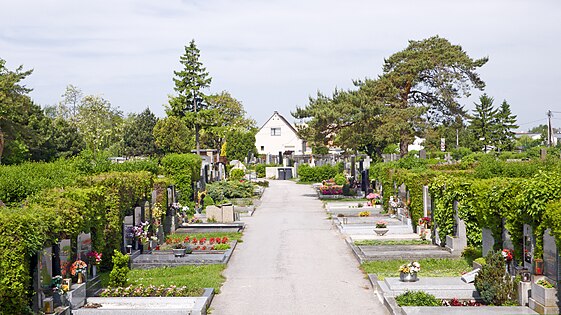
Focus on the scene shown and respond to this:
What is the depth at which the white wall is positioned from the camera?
117 metres

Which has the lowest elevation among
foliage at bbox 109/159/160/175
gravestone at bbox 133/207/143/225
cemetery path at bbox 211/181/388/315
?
cemetery path at bbox 211/181/388/315

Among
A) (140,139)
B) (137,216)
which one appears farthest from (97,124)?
(137,216)

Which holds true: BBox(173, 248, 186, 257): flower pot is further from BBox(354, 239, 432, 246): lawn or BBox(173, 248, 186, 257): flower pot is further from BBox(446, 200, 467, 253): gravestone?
BBox(446, 200, 467, 253): gravestone

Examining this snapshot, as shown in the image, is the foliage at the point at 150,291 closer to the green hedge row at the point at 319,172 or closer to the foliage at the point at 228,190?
the foliage at the point at 228,190

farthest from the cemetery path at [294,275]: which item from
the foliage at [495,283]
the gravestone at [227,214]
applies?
the foliage at [495,283]

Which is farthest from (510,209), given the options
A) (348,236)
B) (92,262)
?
(348,236)

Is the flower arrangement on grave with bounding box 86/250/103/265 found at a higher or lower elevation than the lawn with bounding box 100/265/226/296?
higher

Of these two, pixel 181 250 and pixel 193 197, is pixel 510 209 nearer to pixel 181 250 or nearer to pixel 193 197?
pixel 181 250

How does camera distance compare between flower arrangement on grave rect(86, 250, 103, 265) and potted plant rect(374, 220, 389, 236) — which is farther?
potted plant rect(374, 220, 389, 236)

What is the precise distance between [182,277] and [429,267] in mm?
8236

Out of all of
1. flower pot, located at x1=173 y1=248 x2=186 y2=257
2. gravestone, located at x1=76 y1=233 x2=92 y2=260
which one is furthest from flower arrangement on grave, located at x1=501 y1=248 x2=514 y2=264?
flower pot, located at x1=173 y1=248 x2=186 y2=257

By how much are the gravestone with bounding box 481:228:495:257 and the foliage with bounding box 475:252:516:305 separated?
324cm

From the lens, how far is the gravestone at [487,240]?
2117 centimetres

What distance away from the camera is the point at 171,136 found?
85.0 metres
